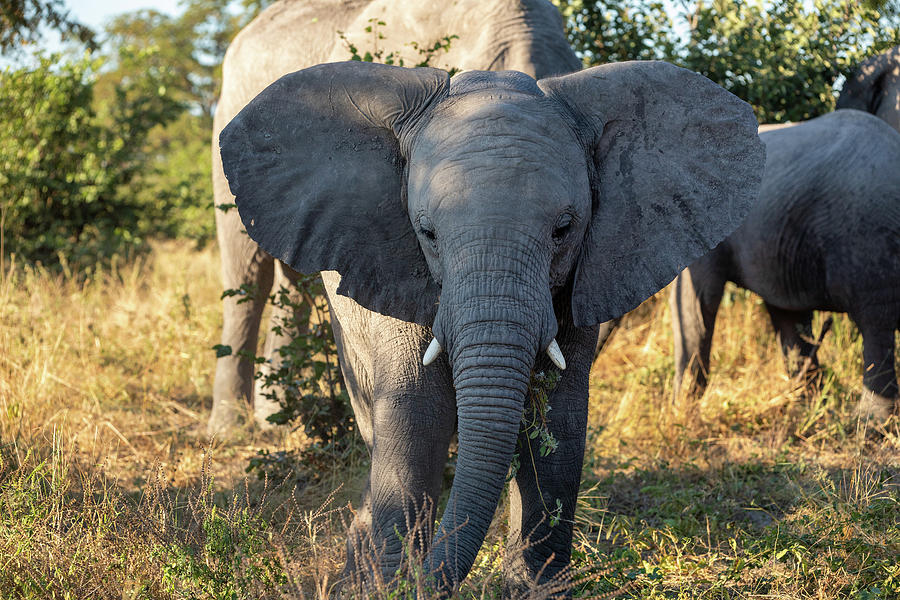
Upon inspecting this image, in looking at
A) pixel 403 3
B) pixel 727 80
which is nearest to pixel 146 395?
pixel 403 3

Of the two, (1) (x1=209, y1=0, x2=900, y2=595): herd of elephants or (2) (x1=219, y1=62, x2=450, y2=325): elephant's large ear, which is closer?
(1) (x1=209, y1=0, x2=900, y2=595): herd of elephants

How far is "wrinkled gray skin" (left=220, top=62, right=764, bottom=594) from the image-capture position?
2932 millimetres

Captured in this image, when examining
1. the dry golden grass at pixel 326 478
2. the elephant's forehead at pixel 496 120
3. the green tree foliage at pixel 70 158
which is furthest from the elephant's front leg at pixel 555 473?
the green tree foliage at pixel 70 158

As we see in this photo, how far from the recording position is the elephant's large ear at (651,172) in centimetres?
304

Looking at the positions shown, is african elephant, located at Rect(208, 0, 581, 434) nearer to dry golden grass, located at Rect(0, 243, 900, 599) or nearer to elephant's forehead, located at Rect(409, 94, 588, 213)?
dry golden grass, located at Rect(0, 243, 900, 599)

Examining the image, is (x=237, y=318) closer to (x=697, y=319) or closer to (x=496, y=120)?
(x=697, y=319)

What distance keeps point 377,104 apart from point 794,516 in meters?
2.61

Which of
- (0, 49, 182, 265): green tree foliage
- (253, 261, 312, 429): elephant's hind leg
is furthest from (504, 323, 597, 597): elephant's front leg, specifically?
(0, 49, 182, 265): green tree foliage

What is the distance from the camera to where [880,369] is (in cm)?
547

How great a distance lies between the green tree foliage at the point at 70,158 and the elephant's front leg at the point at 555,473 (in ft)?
22.3

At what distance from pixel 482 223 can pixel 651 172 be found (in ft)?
2.45

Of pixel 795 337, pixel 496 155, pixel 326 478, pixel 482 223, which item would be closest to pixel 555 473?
pixel 482 223

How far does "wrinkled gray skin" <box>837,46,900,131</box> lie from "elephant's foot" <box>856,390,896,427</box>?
217cm

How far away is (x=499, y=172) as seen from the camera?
2.69 m
